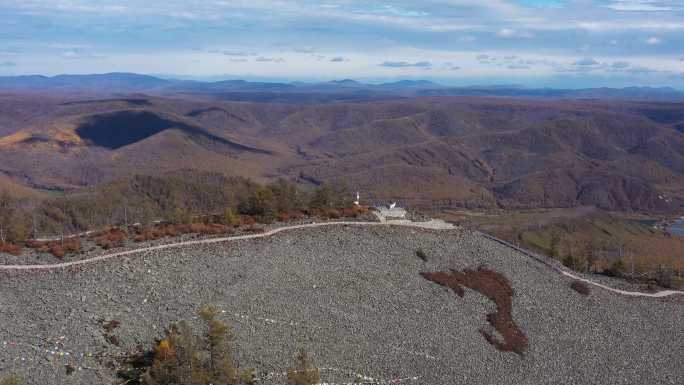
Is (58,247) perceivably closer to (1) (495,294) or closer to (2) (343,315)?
(2) (343,315)

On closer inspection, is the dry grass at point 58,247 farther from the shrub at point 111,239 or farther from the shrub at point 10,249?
the shrub at point 111,239

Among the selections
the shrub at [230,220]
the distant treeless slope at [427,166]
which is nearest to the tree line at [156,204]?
the shrub at [230,220]

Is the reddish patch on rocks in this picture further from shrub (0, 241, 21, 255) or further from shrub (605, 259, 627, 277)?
shrub (0, 241, 21, 255)

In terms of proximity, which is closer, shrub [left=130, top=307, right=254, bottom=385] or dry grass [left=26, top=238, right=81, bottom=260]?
shrub [left=130, top=307, right=254, bottom=385]

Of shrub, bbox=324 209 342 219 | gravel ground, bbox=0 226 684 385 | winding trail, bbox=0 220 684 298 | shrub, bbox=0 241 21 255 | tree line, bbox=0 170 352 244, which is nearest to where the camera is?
gravel ground, bbox=0 226 684 385

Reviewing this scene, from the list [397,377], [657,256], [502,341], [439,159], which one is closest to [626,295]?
[502,341]

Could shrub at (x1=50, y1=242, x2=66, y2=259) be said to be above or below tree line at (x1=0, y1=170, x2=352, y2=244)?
above

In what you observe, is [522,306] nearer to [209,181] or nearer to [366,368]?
[366,368]

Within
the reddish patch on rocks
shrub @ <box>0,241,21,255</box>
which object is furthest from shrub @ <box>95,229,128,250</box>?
the reddish patch on rocks

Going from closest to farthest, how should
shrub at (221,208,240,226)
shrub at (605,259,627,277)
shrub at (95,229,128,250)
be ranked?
shrub at (95,229,128,250), shrub at (221,208,240,226), shrub at (605,259,627,277)
